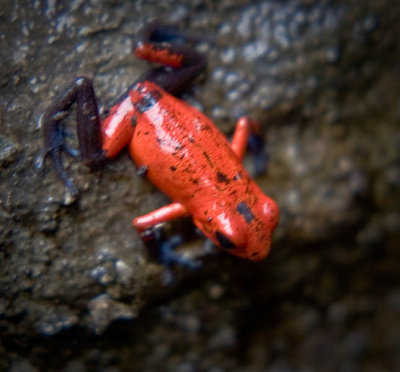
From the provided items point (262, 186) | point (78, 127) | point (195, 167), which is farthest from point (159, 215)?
point (262, 186)

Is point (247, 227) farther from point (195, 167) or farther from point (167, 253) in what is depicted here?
point (167, 253)

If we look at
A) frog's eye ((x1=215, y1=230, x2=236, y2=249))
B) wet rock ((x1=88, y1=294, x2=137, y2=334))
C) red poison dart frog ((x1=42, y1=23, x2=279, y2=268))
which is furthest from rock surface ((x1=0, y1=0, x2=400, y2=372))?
frog's eye ((x1=215, y1=230, x2=236, y2=249))

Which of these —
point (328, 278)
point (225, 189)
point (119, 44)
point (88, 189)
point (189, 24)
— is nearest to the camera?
point (225, 189)

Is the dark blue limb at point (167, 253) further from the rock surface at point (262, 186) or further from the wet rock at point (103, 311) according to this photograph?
the wet rock at point (103, 311)

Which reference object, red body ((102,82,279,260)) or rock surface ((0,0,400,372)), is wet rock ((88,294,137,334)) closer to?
rock surface ((0,0,400,372))

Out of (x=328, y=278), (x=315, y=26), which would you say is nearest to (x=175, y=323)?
(x=328, y=278)

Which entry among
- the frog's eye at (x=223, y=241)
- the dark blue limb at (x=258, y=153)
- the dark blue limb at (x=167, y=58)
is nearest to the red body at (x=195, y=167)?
the frog's eye at (x=223, y=241)

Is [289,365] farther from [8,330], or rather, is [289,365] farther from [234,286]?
[8,330]
